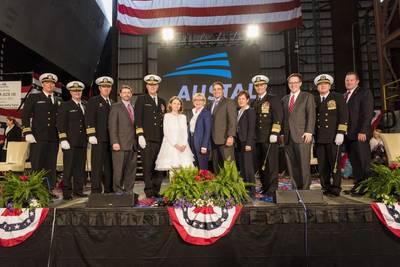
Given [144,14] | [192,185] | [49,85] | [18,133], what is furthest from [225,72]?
[192,185]

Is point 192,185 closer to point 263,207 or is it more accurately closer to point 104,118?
point 263,207

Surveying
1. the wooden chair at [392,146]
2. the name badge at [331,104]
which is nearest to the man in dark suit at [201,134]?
the name badge at [331,104]

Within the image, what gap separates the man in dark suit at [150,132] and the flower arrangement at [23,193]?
1.24 m

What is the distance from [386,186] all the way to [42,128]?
4330 mm

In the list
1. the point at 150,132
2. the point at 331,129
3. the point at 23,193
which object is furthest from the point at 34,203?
the point at 331,129

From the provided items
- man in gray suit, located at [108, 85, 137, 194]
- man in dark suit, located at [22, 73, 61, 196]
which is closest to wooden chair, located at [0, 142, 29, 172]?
man in dark suit, located at [22, 73, 61, 196]

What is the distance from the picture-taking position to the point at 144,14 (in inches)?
375

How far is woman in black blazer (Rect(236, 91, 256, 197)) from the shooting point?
412cm

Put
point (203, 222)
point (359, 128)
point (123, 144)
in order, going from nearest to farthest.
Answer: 1. point (203, 222)
2. point (123, 144)
3. point (359, 128)

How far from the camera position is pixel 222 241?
122 inches

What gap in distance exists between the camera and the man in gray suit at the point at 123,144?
161 inches

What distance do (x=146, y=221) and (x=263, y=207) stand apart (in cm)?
119

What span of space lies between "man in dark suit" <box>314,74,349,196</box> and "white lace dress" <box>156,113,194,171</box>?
5.70ft

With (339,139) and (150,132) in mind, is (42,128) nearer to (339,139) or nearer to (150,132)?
(150,132)
